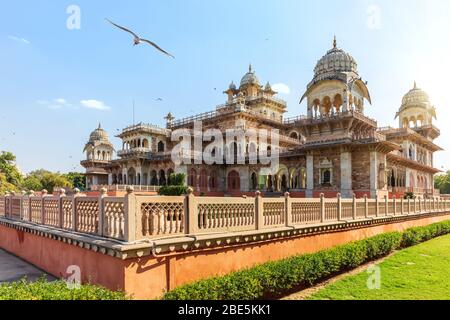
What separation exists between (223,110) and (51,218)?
3021 cm

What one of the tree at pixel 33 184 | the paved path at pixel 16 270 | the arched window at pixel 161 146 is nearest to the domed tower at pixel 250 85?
the arched window at pixel 161 146

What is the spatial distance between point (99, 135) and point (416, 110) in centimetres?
5195

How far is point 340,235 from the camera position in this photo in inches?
487

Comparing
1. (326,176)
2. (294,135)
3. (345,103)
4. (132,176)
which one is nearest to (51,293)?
(326,176)

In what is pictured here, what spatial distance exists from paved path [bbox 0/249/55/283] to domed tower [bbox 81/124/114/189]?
44.2m

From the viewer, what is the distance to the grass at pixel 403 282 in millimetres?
7953

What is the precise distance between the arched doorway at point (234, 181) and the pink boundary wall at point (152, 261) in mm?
24412

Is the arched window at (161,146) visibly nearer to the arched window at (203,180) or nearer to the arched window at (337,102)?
the arched window at (203,180)

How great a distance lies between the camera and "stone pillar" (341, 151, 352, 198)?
85.0ft

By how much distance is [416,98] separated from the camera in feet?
140

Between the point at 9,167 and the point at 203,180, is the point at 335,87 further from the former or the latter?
the point at 9,167

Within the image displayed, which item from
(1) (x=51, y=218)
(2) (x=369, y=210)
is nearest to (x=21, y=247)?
(1) (x=51, y=218)
